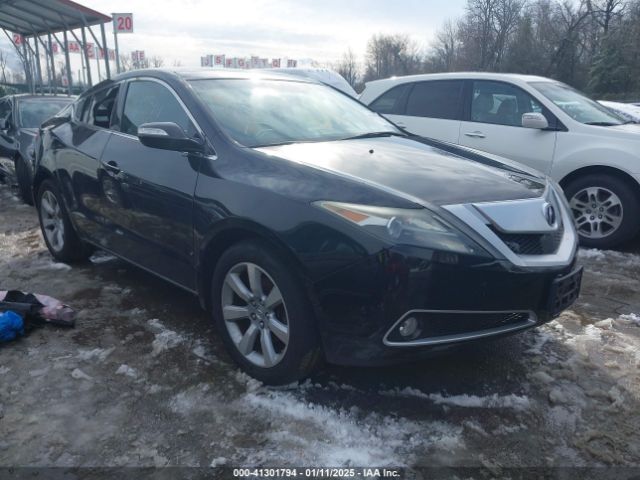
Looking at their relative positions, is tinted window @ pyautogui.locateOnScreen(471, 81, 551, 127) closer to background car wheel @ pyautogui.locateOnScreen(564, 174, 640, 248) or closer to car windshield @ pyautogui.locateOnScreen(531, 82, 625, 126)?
car windshield @ pyautogui.locateOnScreen(531, 82, 625, 126)

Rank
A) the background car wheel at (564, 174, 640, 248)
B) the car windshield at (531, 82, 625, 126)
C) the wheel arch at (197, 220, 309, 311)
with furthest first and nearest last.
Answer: the car windshield at (531, 82, 625, 126)
the background car wheel at (564, 174, 640, 248)
the wheel arch at (197, 220, 309, 311)

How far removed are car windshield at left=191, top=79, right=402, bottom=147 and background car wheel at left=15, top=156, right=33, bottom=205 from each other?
5239 mm

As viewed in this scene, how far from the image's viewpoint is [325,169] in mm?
2598

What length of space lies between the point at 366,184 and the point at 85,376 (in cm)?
186

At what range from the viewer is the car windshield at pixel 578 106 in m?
5.59

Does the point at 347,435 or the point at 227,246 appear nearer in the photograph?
the point at 347,435

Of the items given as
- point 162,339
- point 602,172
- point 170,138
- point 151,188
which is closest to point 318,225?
point 170,138

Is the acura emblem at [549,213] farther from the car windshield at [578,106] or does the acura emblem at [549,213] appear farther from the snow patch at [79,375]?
the car windshield at [578,106]

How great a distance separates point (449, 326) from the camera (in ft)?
7.71

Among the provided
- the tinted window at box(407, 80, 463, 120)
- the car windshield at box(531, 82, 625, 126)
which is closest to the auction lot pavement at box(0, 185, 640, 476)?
the car windshield at box(531, 82, 625, 126)

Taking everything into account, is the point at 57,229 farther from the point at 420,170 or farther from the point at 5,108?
the point at 5,108

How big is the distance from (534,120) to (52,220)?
15.7ft

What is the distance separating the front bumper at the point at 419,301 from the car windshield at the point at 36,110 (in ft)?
24.4

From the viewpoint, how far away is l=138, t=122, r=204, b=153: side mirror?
297 centimetres
